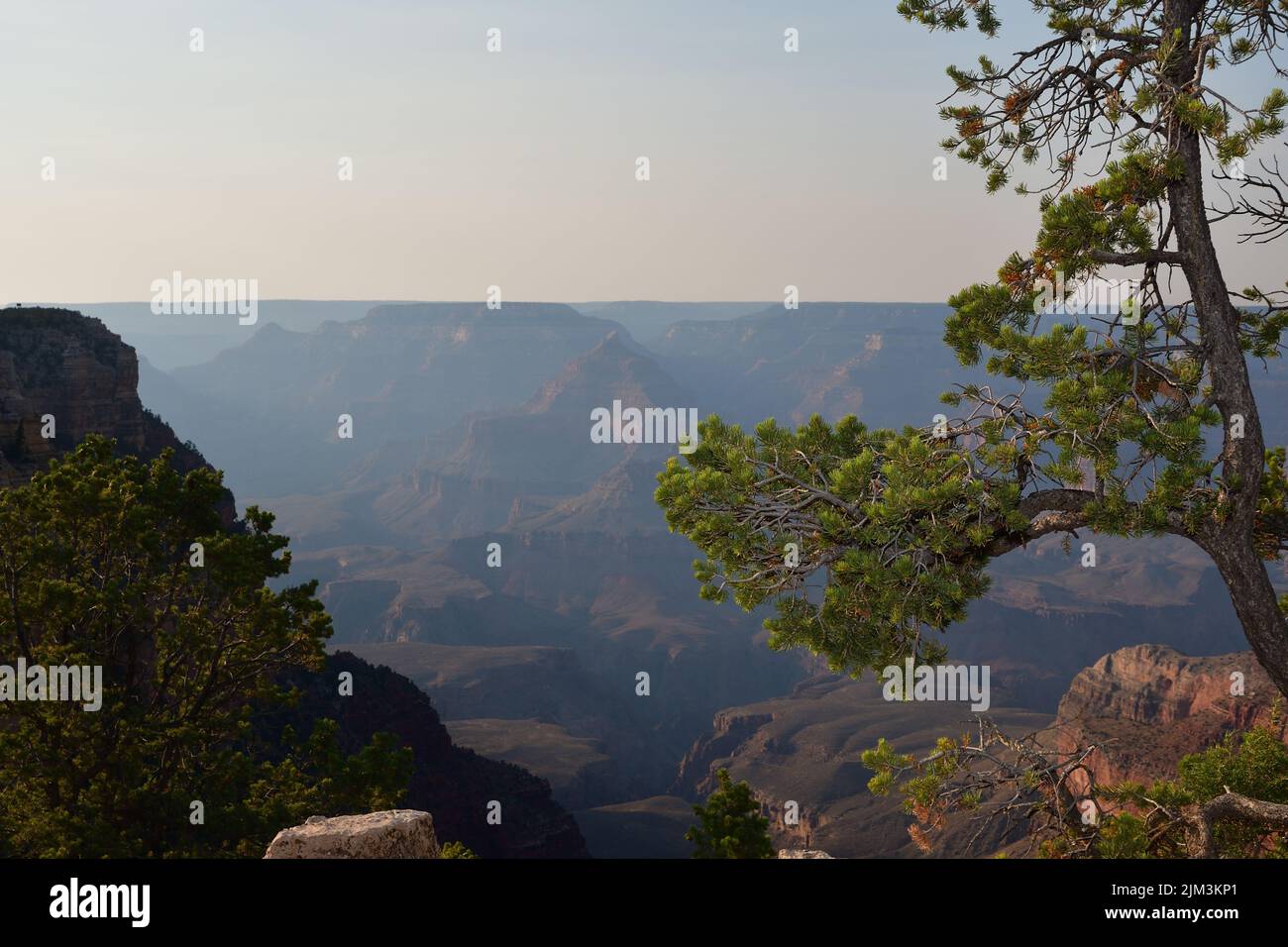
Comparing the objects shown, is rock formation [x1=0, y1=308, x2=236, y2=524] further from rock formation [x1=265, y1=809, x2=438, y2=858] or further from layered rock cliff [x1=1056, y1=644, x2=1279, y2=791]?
layered rock cliff [x1=1056, y1=644, x2=1279, y2=791]

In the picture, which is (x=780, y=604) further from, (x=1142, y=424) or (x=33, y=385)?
(x=33, y=385)

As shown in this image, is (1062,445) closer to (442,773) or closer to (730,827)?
(730,827)

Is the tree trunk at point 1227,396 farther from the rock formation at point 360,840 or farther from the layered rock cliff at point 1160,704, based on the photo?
the layered rock cliff at point 1160,704

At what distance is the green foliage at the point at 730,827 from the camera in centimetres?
2892

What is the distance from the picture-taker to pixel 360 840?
10320 millimetres

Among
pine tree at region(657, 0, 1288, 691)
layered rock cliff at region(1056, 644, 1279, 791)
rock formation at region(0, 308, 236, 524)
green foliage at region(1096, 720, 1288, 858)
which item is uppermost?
rock formation at region(0, 308, 236, 524)

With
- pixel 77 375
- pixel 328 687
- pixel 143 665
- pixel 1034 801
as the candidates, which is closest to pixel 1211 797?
pixel 1034 801

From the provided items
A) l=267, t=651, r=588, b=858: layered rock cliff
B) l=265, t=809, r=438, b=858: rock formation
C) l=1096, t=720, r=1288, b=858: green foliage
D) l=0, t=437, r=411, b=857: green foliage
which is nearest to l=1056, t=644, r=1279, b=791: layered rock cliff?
l=267, t=651, r=588, b=858: layered rock cliff

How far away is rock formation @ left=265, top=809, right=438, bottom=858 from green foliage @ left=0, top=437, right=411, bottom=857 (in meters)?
11.2

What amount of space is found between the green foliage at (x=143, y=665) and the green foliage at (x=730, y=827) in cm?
1015

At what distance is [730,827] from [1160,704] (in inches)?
4316

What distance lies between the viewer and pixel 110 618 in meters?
21.4

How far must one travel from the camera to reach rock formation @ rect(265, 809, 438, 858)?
10234mm

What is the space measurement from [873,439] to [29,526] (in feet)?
63.7
